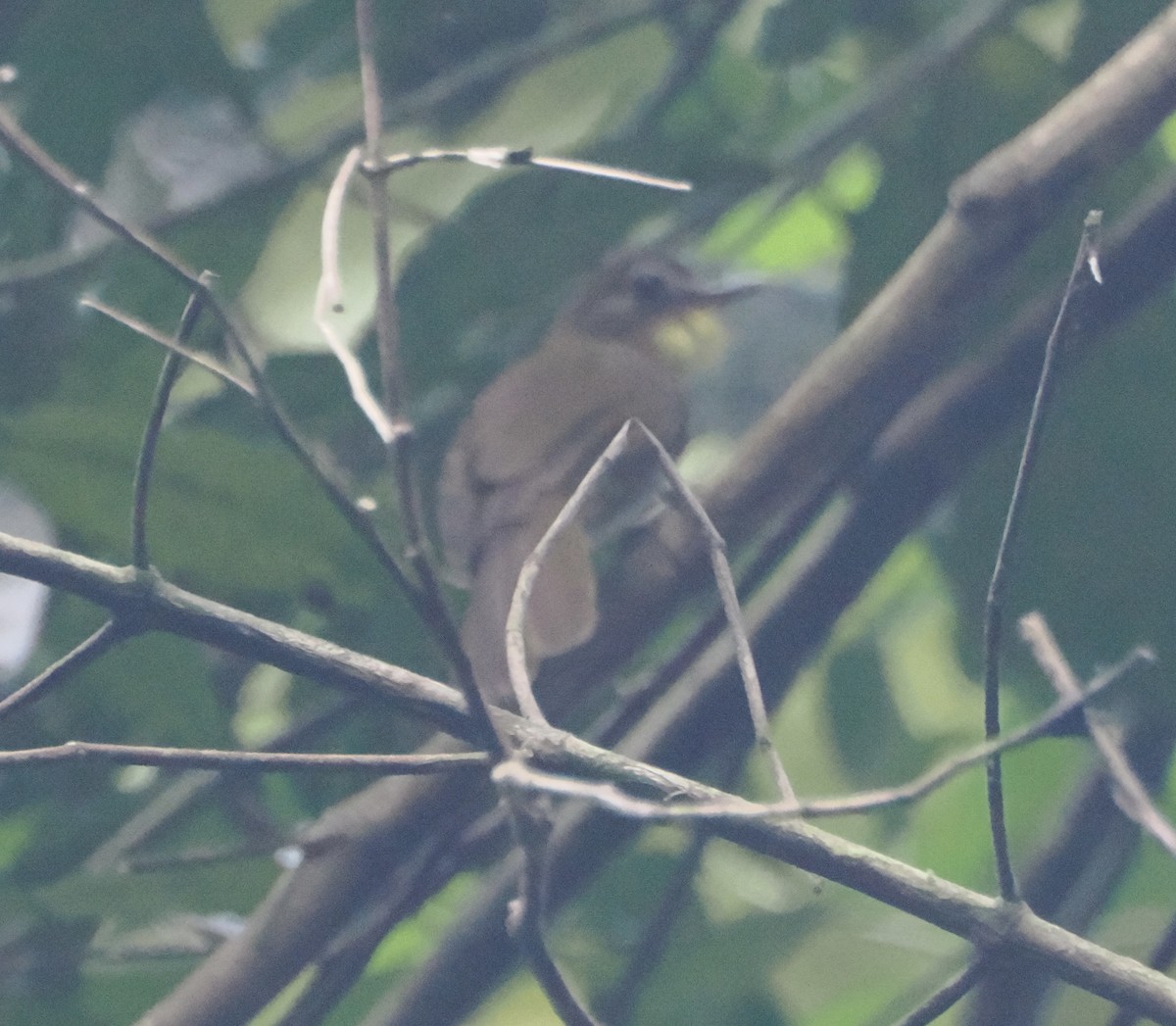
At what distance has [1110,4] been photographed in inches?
67.6

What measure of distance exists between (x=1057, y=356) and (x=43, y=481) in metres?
1.07

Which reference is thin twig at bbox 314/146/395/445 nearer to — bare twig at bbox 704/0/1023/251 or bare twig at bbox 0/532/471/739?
bare twig at bbox 0/532/471/739

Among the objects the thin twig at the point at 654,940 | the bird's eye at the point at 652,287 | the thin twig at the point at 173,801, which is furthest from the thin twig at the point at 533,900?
the bird's eye at the point at 652,287

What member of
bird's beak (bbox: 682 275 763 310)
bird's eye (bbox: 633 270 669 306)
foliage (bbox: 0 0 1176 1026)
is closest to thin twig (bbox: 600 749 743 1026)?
foliage (bbox: 0 0 1176 1026)

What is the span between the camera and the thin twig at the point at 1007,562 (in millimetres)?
730

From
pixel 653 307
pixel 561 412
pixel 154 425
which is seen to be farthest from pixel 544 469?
pixel 154 425

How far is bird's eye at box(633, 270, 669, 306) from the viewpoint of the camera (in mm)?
2543

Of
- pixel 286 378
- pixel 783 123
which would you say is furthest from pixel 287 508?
pixel 783 123

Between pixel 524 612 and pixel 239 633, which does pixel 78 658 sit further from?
pixel 524 612

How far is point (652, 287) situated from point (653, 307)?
1.7 inches

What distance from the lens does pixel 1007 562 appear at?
754mm

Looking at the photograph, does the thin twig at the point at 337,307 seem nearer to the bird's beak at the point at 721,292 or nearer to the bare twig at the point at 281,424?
the bare twig at the point at 281,424

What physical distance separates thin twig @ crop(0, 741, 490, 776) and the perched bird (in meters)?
0.72

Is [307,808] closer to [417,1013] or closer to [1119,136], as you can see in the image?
[417,1013]
